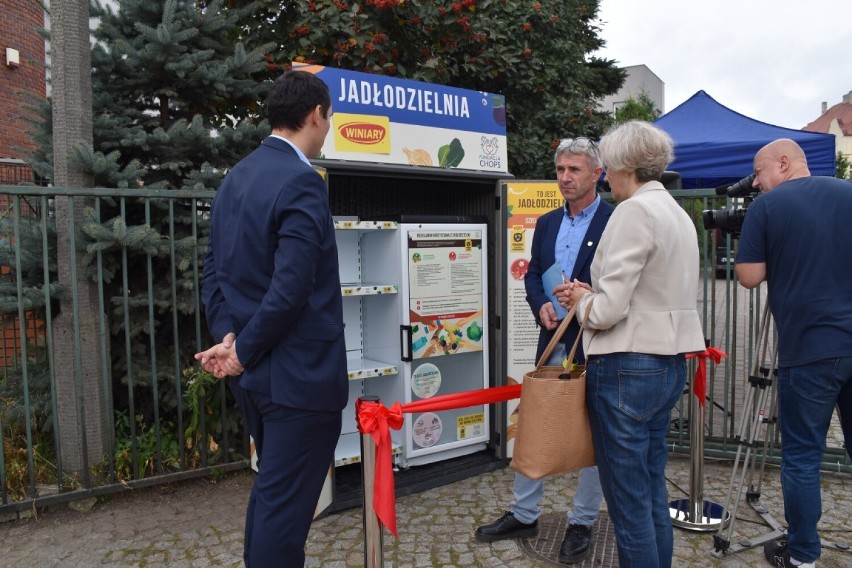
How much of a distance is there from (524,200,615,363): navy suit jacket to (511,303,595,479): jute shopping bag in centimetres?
75

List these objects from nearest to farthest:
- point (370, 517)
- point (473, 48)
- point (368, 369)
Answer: point (370, 517), point (368, 369), point (473, 48)

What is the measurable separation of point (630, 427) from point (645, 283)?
0.52 meters

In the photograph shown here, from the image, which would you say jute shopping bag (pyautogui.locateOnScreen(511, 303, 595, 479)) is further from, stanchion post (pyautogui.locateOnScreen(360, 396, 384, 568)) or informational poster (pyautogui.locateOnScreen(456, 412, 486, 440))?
informational poster (pyautogui.locateOnScreen(456, 412, 486, 440))

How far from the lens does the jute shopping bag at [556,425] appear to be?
2443 millimetres

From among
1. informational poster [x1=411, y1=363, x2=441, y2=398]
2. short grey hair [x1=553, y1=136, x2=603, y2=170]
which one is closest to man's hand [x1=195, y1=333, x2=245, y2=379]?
short grey hair [x1=553, y1=136, x2=603, y2=170]

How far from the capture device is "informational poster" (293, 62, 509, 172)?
388cm

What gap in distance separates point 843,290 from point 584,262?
1.14 metres

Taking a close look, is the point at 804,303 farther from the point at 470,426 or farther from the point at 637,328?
the point at 470,426

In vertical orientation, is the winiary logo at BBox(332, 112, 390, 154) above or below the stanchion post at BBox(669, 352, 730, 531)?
above

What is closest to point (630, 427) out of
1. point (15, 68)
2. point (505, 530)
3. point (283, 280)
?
point (283, 280)

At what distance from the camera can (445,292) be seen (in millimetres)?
4594

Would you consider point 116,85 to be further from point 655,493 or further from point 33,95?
point 655,493

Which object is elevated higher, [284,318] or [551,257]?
[551,257]

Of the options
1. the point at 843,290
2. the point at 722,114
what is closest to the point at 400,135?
the point at 843,290
